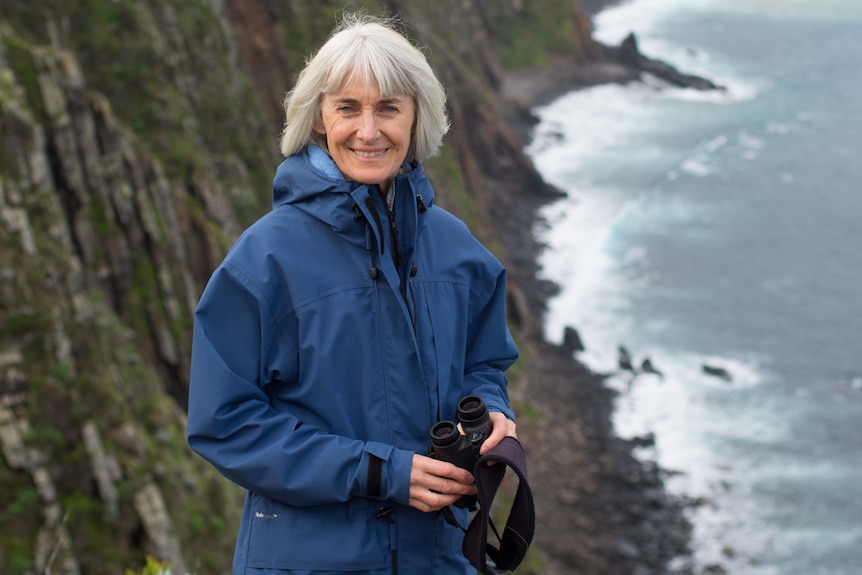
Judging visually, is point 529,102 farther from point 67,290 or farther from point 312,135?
point 312,135

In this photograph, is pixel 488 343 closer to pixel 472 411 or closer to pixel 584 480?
pixel 472 411

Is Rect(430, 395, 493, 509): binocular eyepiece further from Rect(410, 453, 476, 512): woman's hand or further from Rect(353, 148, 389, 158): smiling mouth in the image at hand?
Rect(353, 148, 389, 158): smiling mouth

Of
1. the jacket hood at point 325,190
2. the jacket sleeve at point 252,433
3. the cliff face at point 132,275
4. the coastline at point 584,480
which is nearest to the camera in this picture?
the jacket sleeve at point 252,433

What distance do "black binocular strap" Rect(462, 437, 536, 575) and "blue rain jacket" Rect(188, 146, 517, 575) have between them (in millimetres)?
148

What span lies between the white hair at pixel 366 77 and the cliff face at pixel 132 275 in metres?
3.40

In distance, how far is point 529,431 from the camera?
36562mm

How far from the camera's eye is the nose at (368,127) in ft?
12.8

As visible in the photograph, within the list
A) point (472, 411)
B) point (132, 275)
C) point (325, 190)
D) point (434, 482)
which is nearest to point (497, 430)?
point (472, 411)

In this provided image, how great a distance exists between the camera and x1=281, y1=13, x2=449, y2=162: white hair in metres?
3.85

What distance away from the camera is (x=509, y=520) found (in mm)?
4109

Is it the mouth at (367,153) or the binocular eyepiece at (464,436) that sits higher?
the mouth at (367,153)

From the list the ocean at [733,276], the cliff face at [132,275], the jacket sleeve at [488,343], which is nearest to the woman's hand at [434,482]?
the jacket sleeve at [488,343]

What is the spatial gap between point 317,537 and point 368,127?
1.59 meters

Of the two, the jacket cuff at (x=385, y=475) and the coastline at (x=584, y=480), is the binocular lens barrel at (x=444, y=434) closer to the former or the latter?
the jacket cuff at (x=385, y=475)
